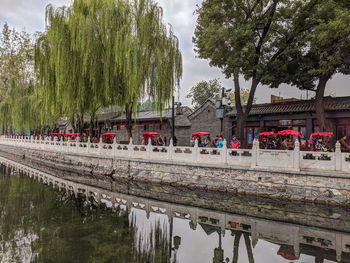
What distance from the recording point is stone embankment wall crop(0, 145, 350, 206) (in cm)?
793

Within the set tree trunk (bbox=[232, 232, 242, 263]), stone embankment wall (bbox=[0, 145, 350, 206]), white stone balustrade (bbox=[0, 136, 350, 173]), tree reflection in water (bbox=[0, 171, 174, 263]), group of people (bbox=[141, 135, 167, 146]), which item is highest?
group of people (bbox=[141, 135, 167, 146])

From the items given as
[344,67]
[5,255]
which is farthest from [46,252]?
[344,67]

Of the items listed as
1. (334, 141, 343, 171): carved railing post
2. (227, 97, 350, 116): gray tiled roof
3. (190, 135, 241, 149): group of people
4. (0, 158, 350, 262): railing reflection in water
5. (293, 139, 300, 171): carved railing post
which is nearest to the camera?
(0, 158, 350, 262): railing reflection in water

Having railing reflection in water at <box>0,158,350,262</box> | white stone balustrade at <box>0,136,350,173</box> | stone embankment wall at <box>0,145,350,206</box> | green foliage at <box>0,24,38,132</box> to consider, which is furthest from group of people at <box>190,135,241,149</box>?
green foliage at <box>0,24,38,132</box>

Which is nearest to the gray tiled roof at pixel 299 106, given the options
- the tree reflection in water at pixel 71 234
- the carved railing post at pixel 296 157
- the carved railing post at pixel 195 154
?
the carved railing post at pixel 296 157

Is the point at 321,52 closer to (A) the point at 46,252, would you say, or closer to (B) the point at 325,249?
(B) the point at 325,249

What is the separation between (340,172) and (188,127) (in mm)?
13980

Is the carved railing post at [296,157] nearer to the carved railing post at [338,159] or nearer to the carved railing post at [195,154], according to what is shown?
the carved railing post at [338,159]

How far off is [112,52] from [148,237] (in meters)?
9.44

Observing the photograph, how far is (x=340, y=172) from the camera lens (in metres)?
7.75

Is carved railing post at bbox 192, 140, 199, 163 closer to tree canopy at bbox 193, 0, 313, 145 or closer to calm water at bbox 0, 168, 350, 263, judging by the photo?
calm water at bbox 0, 168, 350, 263

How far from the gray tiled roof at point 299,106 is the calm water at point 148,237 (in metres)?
9.06

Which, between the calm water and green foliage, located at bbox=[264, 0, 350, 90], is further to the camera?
green foliage, located at bbox=[264, 0, 350, 90]

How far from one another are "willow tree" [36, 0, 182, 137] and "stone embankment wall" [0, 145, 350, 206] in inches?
134
